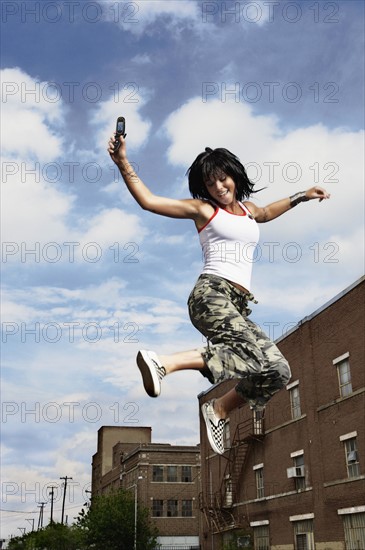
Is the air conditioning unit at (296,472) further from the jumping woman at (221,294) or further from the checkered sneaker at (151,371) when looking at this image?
the checkered sneaker at (151,371)

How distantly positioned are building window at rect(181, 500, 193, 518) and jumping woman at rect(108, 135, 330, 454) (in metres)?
54.7

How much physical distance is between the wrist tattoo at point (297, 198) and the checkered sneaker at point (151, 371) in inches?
80.4

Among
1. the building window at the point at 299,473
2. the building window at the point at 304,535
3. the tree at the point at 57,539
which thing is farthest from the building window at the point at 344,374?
the tree at the point at 57,539

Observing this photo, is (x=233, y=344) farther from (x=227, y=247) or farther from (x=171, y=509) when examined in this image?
(x=171, y=509)

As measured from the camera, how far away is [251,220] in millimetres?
5016

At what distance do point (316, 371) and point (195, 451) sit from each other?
33.3 m

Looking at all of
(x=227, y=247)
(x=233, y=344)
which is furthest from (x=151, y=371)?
(x=227, y=247)

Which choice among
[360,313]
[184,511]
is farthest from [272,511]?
[184,511]

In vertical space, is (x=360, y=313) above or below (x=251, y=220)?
above

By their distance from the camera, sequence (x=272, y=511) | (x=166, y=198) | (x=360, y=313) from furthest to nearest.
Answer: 1. (x=272, y=511)
2. (x=360, y=313)
3. (x=166, y=198)

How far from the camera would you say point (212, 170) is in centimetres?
492

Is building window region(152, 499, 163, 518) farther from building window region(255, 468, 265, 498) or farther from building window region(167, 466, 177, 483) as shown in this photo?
building window region(255, 468, 265, 498)

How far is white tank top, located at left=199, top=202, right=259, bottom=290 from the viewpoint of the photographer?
4.76 meters

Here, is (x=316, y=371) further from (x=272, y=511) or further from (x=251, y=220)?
(x=251, y=220)
